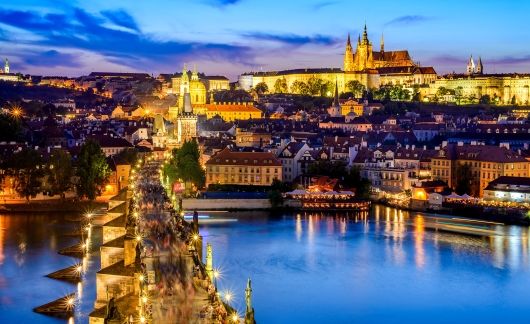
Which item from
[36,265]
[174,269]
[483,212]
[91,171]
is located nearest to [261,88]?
[91,171]

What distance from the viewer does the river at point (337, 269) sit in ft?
38.1

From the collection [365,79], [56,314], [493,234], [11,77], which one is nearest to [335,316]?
[56,314]

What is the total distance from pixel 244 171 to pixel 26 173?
6.30 meters

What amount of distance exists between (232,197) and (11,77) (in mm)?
54266

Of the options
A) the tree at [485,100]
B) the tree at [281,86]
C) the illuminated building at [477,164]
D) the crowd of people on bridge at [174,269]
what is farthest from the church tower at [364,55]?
the crowd of people on bridge at [174,269]

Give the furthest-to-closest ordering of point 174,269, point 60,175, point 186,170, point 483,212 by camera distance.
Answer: point 186,170 → point 60,175 → point 483,212 → point 174,269

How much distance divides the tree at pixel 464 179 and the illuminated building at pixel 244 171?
5162mm

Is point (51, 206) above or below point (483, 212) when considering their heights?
above

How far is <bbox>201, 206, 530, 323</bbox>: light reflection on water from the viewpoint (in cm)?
1168

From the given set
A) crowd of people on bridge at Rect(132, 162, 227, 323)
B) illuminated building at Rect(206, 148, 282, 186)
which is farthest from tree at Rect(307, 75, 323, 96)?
crowd of people on bridge at Rect(132, 162, 227, 323)

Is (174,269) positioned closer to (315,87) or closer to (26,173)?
(26,173)

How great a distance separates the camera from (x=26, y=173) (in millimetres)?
21781

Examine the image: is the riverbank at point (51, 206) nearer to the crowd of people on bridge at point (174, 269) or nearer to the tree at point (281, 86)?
the crowd of people on bridge at point (174, 269)

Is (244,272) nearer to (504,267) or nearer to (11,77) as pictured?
(504,267)
